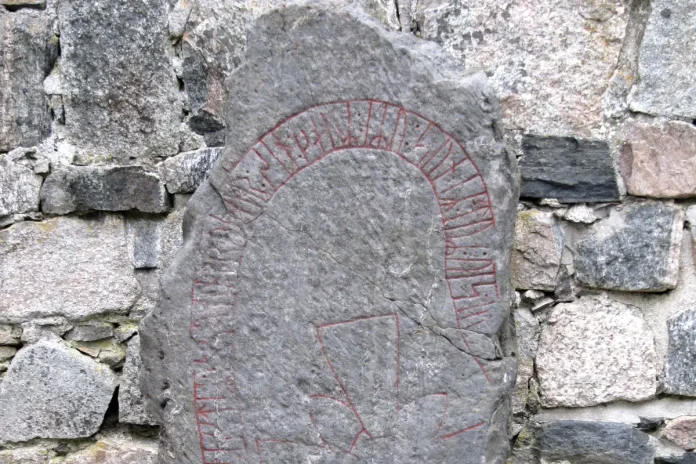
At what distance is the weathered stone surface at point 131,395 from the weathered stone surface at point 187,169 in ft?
1.32

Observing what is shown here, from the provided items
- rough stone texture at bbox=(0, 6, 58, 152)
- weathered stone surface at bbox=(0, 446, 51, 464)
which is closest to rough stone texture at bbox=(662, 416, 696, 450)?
weathered stone surface at bbox=(0, 446, 51, 464)

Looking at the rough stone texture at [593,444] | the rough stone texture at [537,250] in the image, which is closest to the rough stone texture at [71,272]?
the rough stone texture at [537,250]

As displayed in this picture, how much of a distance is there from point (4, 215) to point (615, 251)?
4.94 feet

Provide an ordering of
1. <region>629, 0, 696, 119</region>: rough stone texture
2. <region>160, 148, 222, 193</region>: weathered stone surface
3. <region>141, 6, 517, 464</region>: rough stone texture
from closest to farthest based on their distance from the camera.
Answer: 1. <region>141, 6, 517, 464</region>: rough stone texture
2. <region>629, 0, 696, 119</region>: rough stone texture
3. <region>160, 148, 222, 193</region>: weathered stone surface

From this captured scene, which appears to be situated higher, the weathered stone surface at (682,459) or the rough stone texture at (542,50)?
the rough stone texture at (542,50)

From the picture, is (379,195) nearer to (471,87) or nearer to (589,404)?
(471,87)

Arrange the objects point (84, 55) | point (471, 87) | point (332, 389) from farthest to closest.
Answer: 1. point (84, 55)
2. point (332, 389)
3. point (471, 87)

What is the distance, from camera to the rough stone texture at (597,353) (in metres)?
1.88

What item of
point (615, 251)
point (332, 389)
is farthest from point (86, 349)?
point (615, 251)

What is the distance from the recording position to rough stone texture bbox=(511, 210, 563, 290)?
1.87 m

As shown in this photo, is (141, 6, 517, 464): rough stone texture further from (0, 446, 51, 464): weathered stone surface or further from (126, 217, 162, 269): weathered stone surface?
(0, 446, 51, 464): weathered stone surface

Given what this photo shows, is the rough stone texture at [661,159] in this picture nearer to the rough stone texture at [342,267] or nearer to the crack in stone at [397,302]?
the rough stone texture at [342,267]

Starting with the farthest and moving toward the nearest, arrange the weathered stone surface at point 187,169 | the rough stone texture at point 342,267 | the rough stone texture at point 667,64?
the weathered stone surface at point 187,169 < the rough stone texture at point 667,64 < the rough stone texture at point 342,267

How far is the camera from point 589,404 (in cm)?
190
